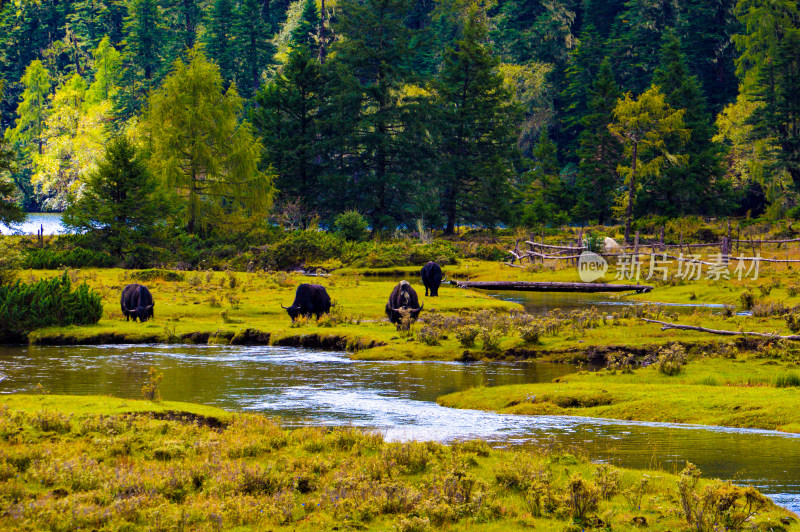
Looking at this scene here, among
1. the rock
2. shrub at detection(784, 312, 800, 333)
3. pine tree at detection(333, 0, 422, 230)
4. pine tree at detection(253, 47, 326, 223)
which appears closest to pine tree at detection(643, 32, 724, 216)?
the rock

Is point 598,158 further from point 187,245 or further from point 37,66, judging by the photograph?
point 37,66

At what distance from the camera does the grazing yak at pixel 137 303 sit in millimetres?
27869

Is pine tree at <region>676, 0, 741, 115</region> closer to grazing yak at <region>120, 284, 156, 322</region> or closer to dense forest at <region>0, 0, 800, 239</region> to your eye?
dense forest at <region>0, 0, 800, 239</region>

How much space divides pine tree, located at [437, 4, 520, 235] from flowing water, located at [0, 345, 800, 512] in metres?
45.0

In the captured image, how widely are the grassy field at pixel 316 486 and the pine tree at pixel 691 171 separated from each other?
5625 cm

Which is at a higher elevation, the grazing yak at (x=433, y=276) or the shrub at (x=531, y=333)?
the grazing yak at (x=433, y=276)

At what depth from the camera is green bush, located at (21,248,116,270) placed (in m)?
40.7

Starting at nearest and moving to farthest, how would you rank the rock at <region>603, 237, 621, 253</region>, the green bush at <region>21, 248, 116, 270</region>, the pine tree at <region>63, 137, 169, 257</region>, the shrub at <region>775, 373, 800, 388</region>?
1. the shrub at <region>775, 373, 800, 388</region>
2. the green bush at <region>21, 248, 116, 270</region>
3. the pine tree at <region>63, 137, 169, 257</region>
4. the rock at <region>603, 237, 621, 253</region>

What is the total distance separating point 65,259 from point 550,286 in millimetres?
24665

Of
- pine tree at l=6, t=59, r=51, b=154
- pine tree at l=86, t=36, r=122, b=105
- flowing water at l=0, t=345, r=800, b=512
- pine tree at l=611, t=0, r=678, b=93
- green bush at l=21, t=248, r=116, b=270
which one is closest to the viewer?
flowing water at l=0, t=345, r=800, b=512

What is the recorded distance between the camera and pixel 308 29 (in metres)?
89.2

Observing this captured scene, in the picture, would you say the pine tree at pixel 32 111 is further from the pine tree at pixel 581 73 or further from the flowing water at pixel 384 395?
the flowing water at pixel 384 395

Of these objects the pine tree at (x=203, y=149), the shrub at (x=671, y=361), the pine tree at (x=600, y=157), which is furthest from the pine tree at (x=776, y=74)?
the shrub at (x=671, y=361)

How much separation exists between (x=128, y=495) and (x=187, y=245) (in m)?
42.3
